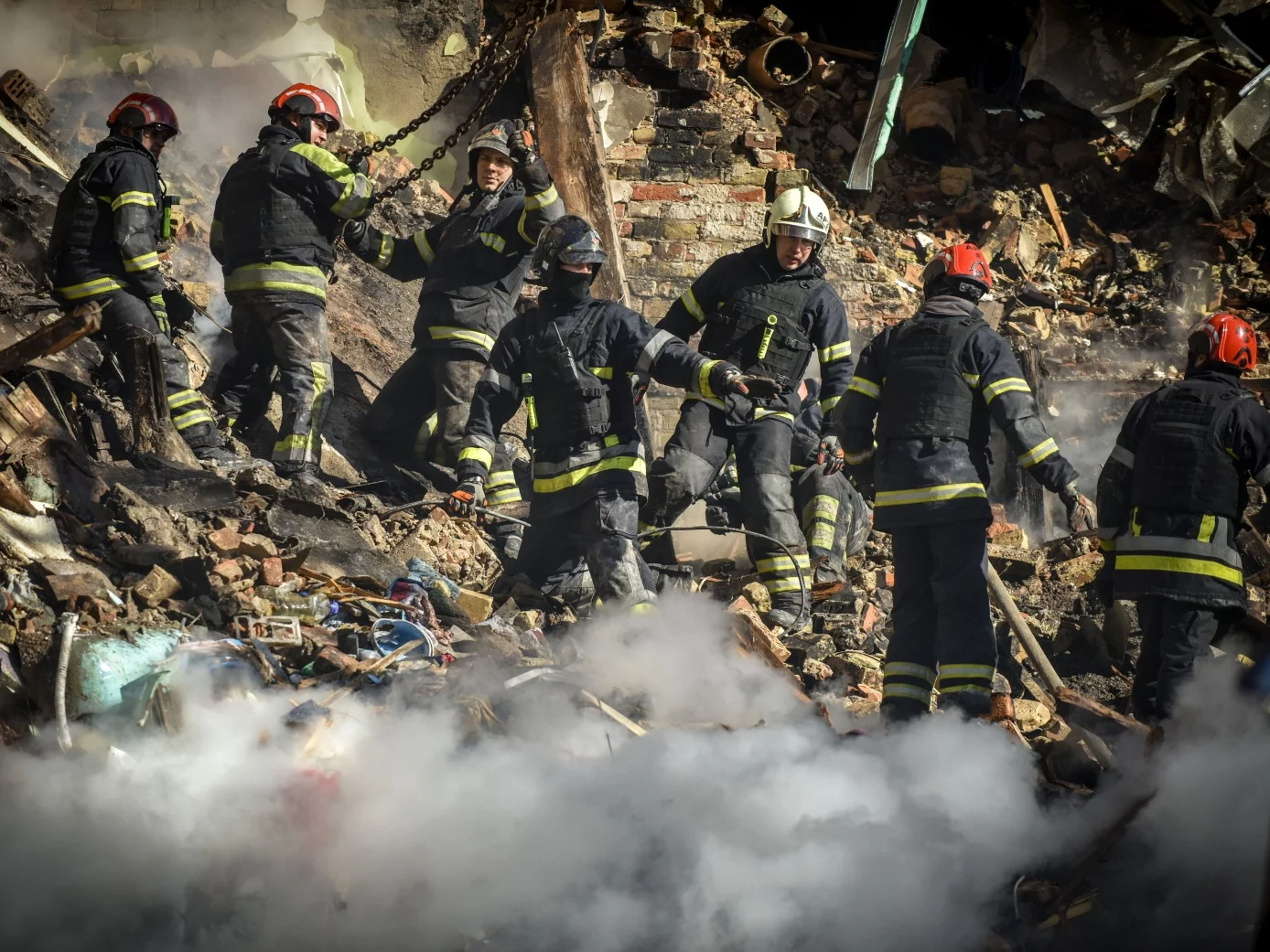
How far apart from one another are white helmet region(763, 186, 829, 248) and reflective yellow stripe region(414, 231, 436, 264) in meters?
2.00

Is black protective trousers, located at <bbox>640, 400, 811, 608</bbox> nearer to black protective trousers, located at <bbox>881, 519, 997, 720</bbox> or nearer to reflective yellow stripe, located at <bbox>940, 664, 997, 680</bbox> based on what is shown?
black protective trousers, located at <bbox>881, 519, 997, 720</bbox>

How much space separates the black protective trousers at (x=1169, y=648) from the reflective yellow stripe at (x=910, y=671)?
2.74 feet

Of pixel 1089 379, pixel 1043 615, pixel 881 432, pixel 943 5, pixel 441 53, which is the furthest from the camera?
pixel 943 5

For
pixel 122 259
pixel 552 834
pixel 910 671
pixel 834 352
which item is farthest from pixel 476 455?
pixel 552 834

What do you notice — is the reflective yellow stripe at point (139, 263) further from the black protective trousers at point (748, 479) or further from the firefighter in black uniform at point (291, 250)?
the black protective trousers at point (748, 479)

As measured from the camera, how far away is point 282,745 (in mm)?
4105

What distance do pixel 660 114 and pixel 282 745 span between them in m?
6.44

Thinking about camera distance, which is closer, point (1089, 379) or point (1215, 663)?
point (1215, 663)

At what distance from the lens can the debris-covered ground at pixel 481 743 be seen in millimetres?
3777

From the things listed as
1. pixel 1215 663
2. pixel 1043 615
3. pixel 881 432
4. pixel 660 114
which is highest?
pixel 660 114

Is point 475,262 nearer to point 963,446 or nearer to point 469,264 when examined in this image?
point 469,264

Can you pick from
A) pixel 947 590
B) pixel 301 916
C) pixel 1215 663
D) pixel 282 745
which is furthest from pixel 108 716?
pixel 1215 663

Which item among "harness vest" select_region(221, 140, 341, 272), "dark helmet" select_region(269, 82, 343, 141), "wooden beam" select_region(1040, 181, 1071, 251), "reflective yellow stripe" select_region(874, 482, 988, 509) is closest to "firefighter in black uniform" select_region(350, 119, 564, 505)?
"harness vest" select_region(221, 140, 341, 272)

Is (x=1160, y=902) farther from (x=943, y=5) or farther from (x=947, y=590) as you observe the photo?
(x=943, y=5)
